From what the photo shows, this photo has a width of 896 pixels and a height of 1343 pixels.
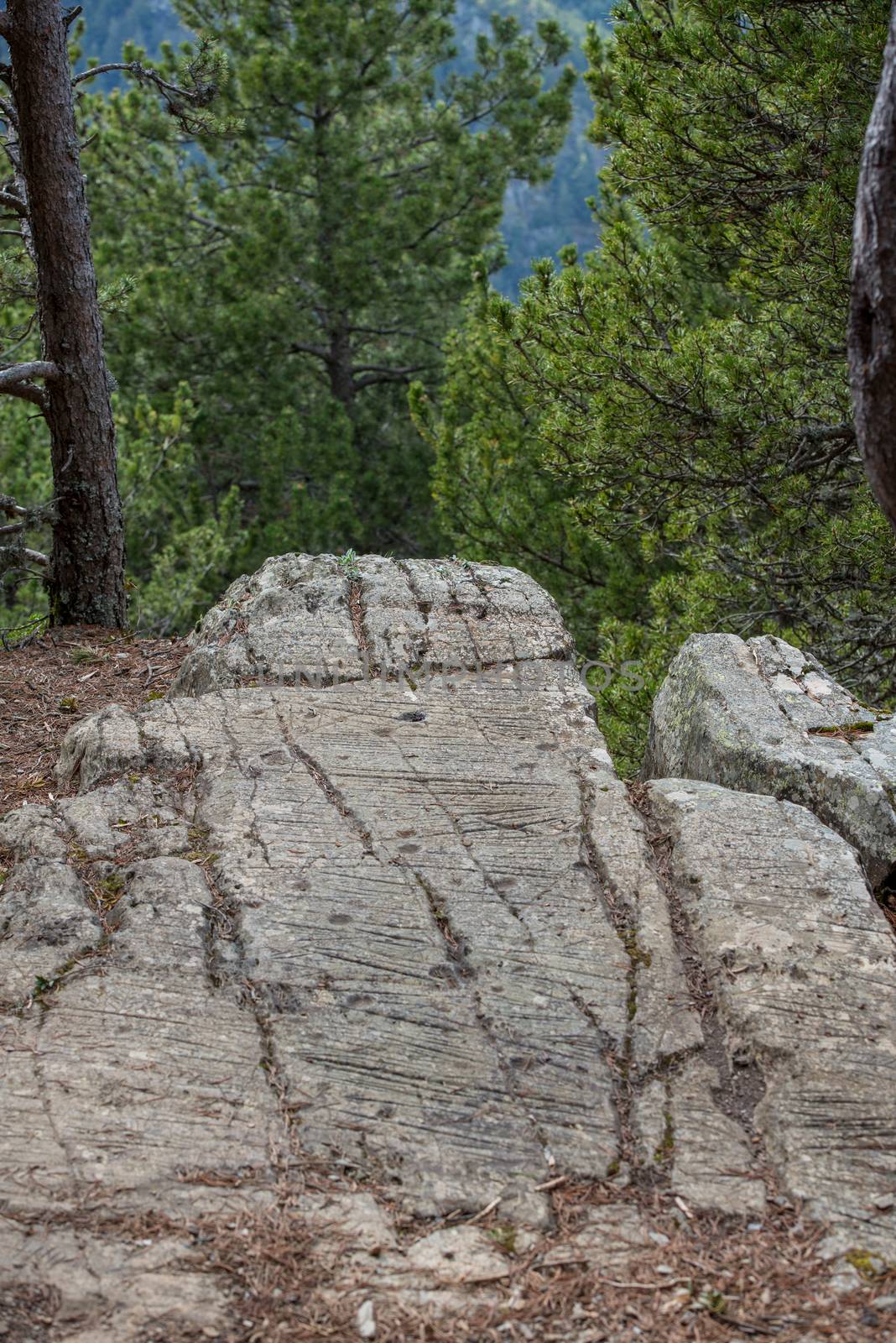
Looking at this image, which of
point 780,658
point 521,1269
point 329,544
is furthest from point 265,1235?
point 329,544

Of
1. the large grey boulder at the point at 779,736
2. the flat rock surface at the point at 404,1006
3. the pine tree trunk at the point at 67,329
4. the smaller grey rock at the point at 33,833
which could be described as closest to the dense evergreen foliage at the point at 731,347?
the large grey boulder at the point at 779,736

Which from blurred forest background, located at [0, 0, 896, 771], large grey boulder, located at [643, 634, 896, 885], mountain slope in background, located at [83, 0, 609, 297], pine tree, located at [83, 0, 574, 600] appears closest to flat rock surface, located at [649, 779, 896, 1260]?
large grey boulder, located at [643, 634, 896, 885]

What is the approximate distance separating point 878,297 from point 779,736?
225 cm

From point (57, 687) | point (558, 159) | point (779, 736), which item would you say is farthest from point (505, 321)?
point (558, 159)

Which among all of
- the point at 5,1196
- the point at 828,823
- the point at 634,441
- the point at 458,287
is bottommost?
the point at 5,1196

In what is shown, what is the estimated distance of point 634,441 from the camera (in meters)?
6.52

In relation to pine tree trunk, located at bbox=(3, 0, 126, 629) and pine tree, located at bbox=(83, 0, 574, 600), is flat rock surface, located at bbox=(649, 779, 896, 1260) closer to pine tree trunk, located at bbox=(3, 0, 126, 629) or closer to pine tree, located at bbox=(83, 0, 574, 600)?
pine tree trunk, located at bbox=(3, 0, 126, 629)

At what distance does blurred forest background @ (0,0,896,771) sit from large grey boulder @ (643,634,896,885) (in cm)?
203

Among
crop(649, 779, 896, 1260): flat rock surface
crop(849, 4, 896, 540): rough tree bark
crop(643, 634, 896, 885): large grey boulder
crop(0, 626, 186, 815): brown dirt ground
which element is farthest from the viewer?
crop(0, 626, 186, 815): brown dirt ground

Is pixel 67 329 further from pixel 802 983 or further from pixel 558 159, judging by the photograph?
pixel 558 159

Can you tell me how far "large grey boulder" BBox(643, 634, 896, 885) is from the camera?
3.86 m

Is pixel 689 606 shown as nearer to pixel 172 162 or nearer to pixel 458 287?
pixel 458 287

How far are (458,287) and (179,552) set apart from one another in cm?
530

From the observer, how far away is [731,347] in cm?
641
